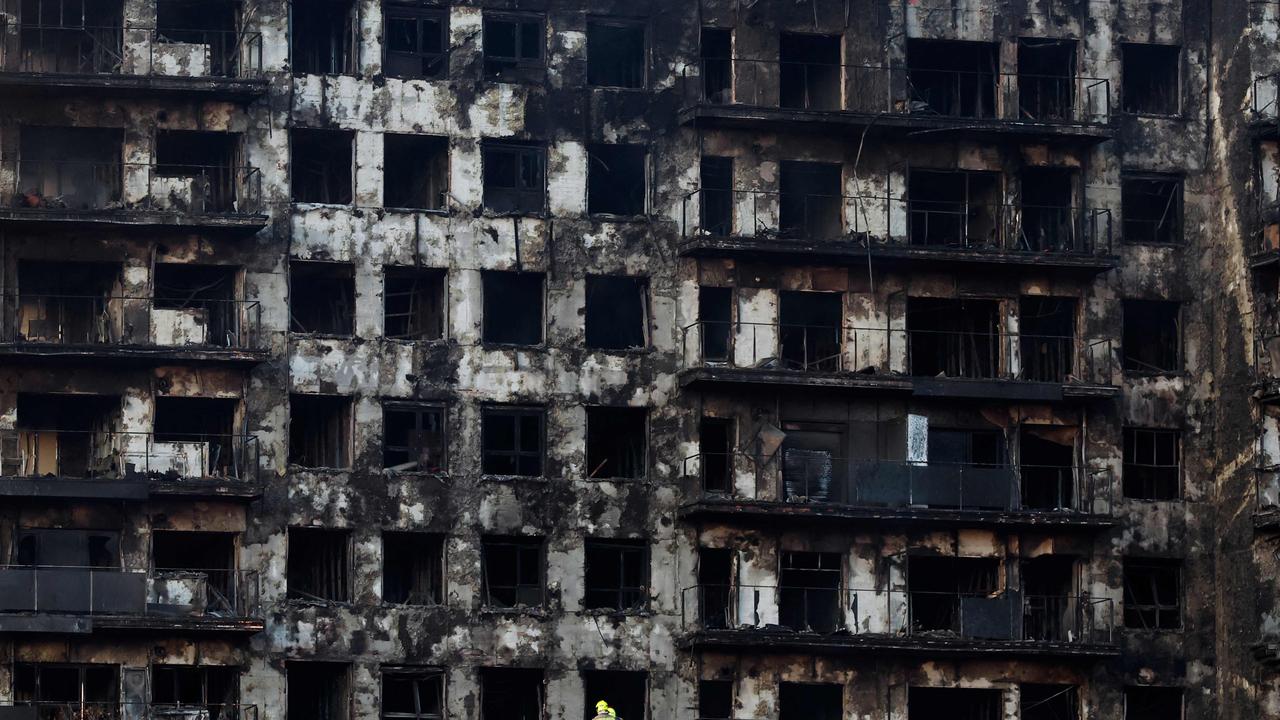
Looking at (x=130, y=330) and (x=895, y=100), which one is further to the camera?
(x=895, y=100)

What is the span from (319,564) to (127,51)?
13908 mm

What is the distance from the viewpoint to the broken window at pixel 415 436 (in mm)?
86188

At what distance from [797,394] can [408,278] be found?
34.6 ft

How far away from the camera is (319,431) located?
3413 inches

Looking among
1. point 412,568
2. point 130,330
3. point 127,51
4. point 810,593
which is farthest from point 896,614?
point 127,51

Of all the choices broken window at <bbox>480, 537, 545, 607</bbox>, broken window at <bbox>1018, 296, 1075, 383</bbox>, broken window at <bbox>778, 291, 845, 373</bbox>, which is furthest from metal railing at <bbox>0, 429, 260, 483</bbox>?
broken window at <bbox>1018, 296, 1075, 383</bbox>

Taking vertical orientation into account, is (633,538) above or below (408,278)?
below

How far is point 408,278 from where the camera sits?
3442 inches

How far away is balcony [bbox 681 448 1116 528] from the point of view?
87.1 metres

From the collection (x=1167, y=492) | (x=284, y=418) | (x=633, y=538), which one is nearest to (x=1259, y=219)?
(x=1167, y=492)

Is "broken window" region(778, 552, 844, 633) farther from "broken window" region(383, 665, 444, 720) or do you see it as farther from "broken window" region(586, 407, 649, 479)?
"broken window" region(383, 665, 444, 720)

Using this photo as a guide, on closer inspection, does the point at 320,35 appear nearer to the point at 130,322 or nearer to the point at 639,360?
the point at 130,322

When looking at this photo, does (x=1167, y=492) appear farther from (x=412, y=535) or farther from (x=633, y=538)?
(x=412, y=535)

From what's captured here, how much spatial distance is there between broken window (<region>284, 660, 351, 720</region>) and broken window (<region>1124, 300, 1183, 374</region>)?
22.9 meters
